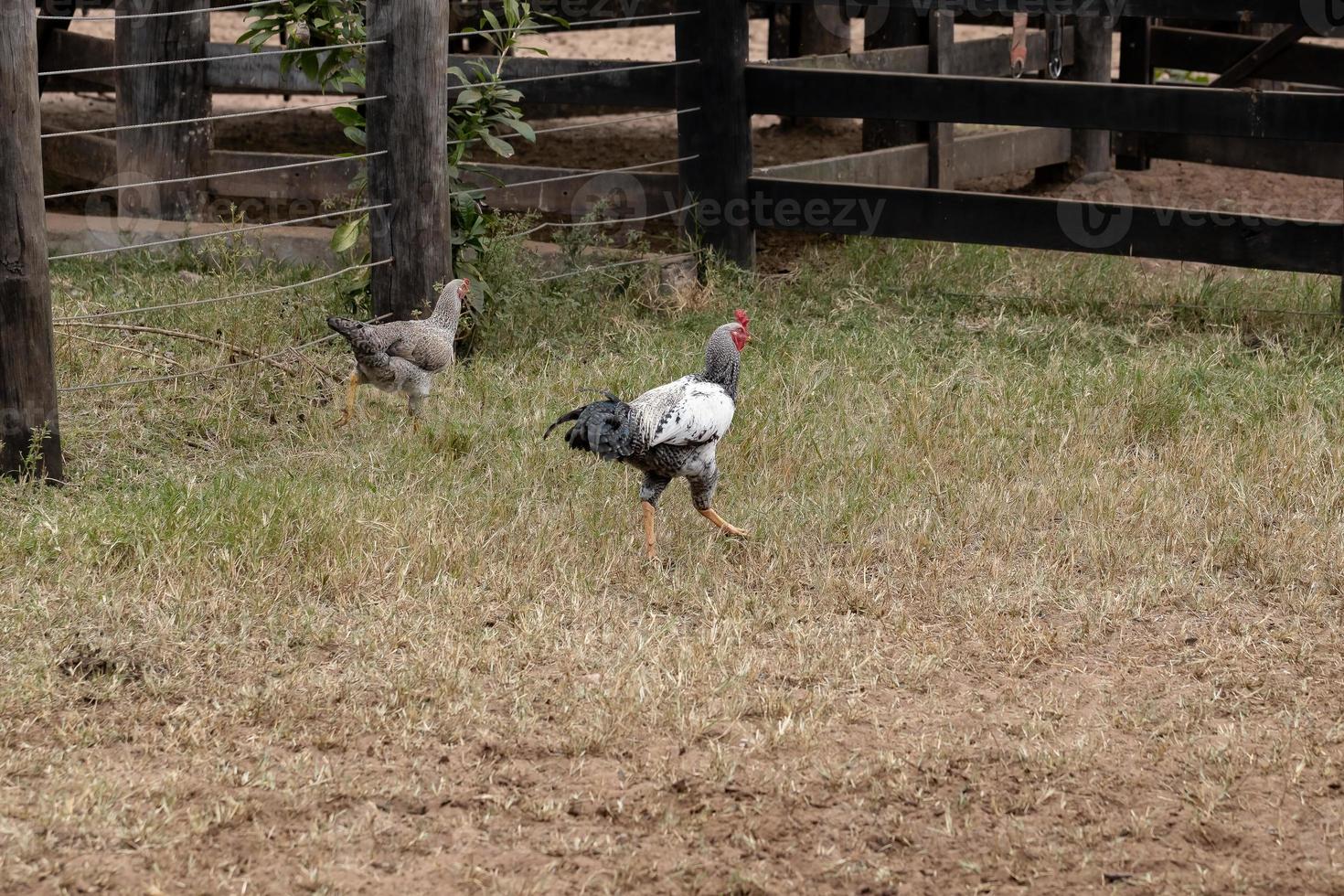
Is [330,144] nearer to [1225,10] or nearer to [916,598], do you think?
[1225,10]

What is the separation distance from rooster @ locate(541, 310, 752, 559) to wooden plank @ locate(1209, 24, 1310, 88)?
5731 mm

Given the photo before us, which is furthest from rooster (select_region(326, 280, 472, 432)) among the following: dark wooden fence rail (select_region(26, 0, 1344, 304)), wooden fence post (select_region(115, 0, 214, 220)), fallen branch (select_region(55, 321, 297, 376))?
wooden fence post (select_region(115, 0, 214, 220))

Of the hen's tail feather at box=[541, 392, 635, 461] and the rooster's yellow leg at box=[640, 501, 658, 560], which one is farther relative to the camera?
the rooster's yellow leg at box=[640, 501, 658, 560]

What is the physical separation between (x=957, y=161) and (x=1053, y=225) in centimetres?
235

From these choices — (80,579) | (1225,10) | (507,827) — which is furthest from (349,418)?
(1225,10)

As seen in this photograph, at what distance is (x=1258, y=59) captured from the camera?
9.25 metres

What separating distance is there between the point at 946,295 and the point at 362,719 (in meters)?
4.72

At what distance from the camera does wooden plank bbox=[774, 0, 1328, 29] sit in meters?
6.51

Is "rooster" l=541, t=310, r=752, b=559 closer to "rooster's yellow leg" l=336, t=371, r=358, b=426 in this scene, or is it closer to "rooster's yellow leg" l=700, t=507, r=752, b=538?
"rooster's yellow leg" l=700, t=507, r=752, b=538

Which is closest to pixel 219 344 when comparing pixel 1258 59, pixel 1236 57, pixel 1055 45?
pixel 1055 45

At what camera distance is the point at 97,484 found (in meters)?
5.20

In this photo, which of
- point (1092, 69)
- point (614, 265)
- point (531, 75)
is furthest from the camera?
point (1092, 69)

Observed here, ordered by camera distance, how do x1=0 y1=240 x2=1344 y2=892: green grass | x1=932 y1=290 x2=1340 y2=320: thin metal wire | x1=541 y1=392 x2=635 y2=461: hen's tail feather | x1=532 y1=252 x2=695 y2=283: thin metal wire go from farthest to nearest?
x1=532 y1=252 x2=695 y2=283: thin metal wire < x1=932 y1=290 x2=1340 y2=320: thin metal wire < x1=541 y1=392 x2=635 y2=461: hen's tail feather < x1=0 y1=240 x2=1344 y2=892: green grass

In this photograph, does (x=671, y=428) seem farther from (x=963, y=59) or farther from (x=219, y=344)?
(x=963, y=59)
